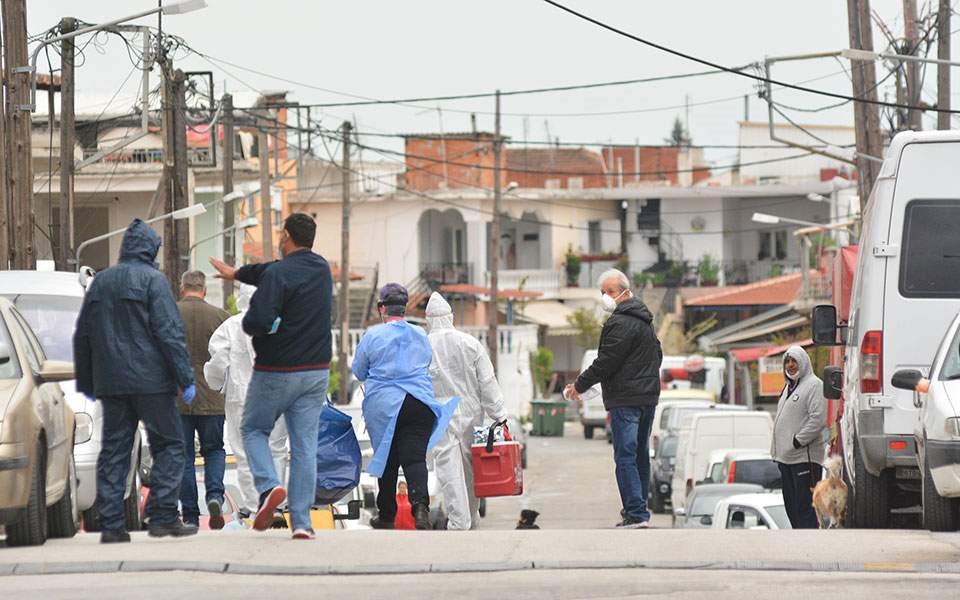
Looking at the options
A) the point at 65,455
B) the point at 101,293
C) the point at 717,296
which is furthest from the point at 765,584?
the point at 717,296

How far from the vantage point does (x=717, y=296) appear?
74.8 meters

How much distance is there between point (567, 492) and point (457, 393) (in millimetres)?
25735

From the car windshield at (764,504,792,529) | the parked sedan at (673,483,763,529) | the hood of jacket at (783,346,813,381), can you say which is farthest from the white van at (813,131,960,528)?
the parked sedan at (673,483,763,529)

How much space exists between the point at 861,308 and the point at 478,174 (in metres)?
63.8

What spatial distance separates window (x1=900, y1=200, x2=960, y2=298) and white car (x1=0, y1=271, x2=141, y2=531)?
5.44m

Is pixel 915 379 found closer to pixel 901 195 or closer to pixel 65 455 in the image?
pixel 901 195

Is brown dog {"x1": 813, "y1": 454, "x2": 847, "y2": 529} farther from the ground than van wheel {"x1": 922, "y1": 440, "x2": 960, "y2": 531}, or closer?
closer

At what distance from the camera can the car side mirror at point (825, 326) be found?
15.6 meters

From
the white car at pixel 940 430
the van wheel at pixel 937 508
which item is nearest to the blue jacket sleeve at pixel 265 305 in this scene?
the white car at pixel 940 430

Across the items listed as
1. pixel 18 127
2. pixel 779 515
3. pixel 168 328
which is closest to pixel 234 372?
pixel 168 328

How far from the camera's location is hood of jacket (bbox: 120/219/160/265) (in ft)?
35.7

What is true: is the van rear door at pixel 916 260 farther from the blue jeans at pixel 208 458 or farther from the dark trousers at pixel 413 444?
the blue jeans at pixel 208 458

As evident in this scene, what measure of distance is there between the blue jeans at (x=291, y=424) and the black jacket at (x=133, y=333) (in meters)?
0.47

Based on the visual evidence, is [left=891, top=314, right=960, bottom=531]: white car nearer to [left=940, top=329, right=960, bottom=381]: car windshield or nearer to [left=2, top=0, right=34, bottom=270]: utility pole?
[left=940, top=329, right=960, bottom=381]: car windshield
